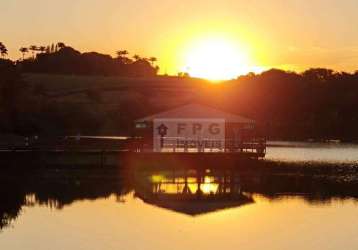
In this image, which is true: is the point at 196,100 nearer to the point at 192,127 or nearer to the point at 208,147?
the point at 192,127

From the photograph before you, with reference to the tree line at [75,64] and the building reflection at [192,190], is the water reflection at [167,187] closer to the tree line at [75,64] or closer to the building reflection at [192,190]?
the building reflection at [192,190]

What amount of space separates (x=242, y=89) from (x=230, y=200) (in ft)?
316

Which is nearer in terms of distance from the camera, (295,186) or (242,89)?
(295,186)

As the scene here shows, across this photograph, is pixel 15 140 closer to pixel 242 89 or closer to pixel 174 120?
pixel 174 120

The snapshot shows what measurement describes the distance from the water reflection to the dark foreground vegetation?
3203 centimetres

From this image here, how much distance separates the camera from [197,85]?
15288 cm

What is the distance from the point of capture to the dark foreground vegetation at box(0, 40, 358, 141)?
93.2 meters

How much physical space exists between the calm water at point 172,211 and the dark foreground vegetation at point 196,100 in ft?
115

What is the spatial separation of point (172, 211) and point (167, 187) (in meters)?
8.64

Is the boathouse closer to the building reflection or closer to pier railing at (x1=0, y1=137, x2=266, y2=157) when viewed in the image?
pier railing at (x1=0, y1=137, x2=266, y2=157)

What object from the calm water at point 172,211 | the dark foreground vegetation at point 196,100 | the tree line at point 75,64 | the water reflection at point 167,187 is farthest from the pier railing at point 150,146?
the tree line at point 75,64

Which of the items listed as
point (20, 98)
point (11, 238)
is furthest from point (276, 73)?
point (11, 238)

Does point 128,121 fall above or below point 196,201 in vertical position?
above

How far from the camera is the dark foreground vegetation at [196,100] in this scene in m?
93.2
